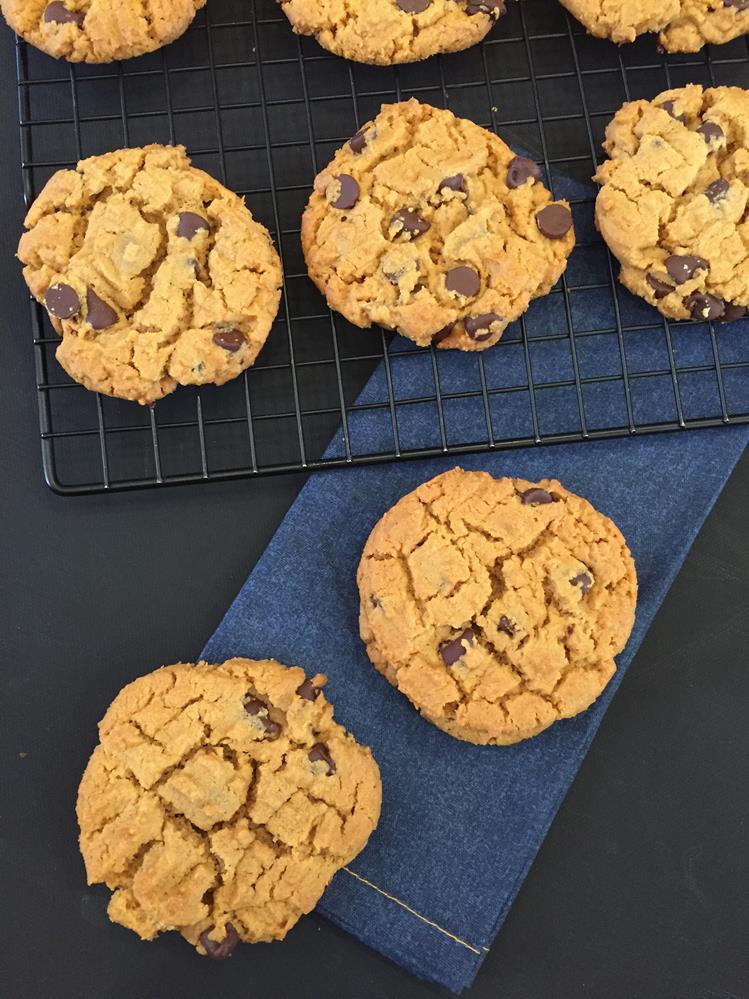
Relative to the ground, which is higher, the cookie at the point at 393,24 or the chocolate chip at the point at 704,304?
the cookie at the point at 393,24

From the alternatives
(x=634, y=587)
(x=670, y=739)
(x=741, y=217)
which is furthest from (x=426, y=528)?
(x=741, y=217)

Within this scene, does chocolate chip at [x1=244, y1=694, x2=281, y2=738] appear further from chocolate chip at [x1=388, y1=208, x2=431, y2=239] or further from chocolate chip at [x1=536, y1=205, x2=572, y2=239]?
chocolate chip at [x1=536, y1=205, x2=572, y2=239]

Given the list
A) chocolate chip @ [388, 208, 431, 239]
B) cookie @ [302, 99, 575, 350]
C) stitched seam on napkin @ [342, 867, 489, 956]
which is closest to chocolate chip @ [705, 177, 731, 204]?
cookie @ [302, 99, 575, 350]

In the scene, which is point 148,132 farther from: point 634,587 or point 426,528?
point 634,587

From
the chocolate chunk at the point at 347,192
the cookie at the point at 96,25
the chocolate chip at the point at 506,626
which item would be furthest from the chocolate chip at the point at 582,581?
the cookie at the point at 96,25

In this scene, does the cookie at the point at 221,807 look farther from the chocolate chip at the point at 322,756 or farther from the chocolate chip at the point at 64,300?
the chocolate chip at the point at 64,300

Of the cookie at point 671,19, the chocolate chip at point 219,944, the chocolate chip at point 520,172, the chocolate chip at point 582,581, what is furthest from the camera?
the cookie at point 671,19

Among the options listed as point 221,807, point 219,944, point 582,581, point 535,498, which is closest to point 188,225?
point 535,498
